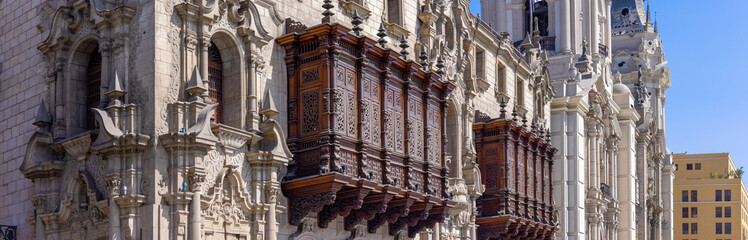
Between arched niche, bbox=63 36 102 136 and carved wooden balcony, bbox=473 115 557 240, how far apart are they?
1708 cm

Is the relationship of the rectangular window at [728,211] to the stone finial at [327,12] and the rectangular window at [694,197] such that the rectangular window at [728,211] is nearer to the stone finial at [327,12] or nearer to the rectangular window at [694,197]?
the rectangular window at [694,197]

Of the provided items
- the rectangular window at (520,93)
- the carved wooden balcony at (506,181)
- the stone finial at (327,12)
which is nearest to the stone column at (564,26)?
the rectangular window at (520,93)

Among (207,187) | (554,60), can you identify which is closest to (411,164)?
(207,187)

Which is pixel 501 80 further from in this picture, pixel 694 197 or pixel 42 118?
pixel 694 197

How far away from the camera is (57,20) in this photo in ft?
87.8

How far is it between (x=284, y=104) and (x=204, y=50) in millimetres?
3199

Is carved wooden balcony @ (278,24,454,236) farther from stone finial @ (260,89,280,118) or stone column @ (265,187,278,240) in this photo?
stone finial @ (260,89,280,118)

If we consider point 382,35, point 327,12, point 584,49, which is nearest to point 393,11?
point 382,35

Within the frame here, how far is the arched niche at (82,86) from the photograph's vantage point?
86.3 feet

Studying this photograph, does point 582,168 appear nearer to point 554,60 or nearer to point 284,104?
point 554,60

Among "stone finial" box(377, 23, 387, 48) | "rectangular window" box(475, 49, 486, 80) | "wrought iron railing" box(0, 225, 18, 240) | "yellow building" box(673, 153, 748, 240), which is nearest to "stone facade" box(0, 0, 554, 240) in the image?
"wrought iron railing" box(0, 225, 18, 240)

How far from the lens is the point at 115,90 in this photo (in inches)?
958

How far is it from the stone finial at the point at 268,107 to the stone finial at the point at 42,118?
4.88 m

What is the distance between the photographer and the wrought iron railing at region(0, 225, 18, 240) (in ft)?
89.6
